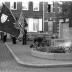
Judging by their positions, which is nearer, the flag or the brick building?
the flag

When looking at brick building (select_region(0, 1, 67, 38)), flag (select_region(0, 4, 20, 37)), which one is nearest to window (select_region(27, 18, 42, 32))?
brick building (select_region(0, 1, 67, 38))

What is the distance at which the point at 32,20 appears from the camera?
46.9 metres

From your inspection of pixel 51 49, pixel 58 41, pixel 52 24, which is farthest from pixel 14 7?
pixel 51 49

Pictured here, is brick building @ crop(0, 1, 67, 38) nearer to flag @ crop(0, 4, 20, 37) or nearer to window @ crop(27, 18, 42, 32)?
window @ crop(27, 18, 42, 32)

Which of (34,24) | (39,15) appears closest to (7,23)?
(34,24)

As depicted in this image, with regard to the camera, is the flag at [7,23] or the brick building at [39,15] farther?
the brick building at [39,15]

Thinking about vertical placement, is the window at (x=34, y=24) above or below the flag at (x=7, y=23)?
below

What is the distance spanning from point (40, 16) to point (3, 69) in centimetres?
3496

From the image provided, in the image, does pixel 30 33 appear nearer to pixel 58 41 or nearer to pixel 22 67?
pixel 58 41

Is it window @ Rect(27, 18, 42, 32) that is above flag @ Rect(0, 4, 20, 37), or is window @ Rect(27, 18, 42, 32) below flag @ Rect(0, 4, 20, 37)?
below

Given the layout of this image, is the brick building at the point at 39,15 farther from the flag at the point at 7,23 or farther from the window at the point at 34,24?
the flag at the point at 7,23

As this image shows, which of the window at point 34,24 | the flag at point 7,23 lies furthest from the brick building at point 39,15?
the flag at point 7,23

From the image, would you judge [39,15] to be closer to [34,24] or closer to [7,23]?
[34,24]

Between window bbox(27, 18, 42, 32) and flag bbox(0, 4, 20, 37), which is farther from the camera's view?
window bbox(27, 18, 42, 32)
